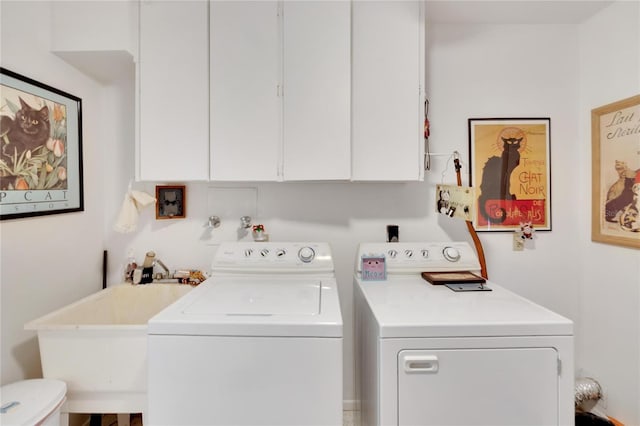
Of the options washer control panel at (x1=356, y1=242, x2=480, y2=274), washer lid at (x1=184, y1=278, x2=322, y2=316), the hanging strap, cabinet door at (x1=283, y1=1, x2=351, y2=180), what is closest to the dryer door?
washer lid at (x1=184, y1=278, x2=322, y2=316)

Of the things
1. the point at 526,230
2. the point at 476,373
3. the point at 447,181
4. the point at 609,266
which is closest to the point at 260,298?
the point at 476,373

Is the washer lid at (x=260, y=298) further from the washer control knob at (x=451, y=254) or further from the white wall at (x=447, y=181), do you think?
the washer control knob at (x=451, y=254)

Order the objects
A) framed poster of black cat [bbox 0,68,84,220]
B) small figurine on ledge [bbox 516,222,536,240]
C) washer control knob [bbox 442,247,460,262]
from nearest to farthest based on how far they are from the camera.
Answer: framed poster of black cat [bbox 0,68,84,220]
washer control knob [bbox 442,247,460,262]
small figurine on ledge [bbox 516,222,536,240]

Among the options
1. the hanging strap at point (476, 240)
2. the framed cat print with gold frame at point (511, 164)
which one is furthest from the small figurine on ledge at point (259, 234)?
the framed cat print with gold frame at point (511, 164)

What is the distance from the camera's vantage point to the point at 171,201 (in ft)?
6.97

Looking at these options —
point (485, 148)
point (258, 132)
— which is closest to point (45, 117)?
point (258, 132)

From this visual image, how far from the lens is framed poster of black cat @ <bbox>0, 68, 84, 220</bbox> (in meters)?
1.48

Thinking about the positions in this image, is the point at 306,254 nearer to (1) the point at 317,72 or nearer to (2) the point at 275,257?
(2) the point at 275,257

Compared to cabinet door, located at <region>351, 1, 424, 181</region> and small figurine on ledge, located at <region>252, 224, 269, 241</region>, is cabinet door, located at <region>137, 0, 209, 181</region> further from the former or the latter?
cabinet door, located at <region>351, 1, 424, 181</region>

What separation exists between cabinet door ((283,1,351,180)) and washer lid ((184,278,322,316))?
0.75 metres

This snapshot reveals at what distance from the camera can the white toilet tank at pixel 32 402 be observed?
1.21 m

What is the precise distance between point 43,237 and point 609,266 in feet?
10.1

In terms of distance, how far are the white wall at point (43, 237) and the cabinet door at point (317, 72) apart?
4.02 ft

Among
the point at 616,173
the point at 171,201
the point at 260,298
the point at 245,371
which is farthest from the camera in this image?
the point at 171,201
